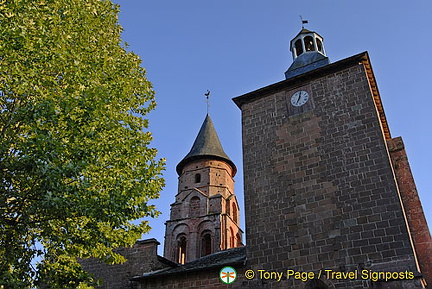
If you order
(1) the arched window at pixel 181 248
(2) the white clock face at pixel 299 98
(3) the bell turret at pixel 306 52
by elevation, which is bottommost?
(1) the arched window at pixel 181 248

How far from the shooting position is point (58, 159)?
7375mm

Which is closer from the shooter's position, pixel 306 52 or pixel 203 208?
pixel 306 52

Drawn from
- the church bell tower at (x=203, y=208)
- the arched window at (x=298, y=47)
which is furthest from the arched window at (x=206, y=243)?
the arched window at (x=298, y=47)

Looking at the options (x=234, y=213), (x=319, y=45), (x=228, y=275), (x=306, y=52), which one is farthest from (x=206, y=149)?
(x=228, y=275)

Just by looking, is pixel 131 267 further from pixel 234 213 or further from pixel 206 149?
pixel 206 149

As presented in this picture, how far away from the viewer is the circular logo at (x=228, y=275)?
11422 millimetres

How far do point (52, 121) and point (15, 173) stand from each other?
4.38ft

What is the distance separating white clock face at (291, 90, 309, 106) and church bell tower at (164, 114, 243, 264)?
554 inches

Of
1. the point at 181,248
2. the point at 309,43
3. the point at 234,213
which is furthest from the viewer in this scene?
the point at 234,213

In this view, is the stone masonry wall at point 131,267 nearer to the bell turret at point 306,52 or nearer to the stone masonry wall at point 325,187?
the stone masonry wall at point 325,187

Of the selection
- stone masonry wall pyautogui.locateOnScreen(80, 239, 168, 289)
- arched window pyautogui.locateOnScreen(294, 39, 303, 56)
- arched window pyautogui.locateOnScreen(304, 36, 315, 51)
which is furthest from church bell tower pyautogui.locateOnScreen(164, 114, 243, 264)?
arched window pyautogui.locateOnScreen(304, 36, 315, 51)

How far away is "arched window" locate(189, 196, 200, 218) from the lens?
88.4 feet

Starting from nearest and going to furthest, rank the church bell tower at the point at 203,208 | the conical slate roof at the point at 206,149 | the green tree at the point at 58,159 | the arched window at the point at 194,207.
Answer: the green tree at the point at 58,159
the church bell tower at the point at 203,208
the arched window at the point at 194,207
the conical slate roof at the point at 206,149

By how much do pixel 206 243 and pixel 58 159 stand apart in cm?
2020
